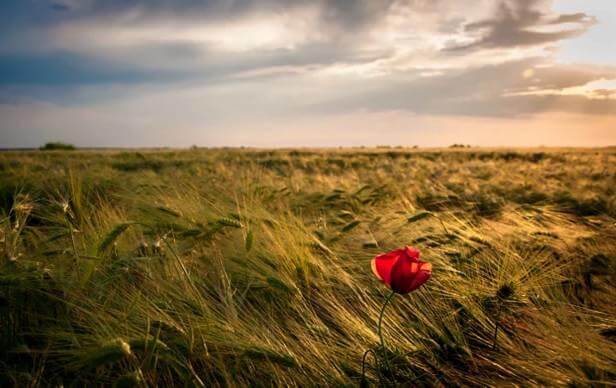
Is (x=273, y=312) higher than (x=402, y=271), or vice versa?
(x=402, y=271)

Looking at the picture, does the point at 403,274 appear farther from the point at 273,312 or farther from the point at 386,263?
the point at 273,312

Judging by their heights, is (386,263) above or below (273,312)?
above

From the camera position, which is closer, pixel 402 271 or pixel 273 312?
pixel 402 271

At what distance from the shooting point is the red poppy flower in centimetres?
106

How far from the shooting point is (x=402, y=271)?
1.07 m

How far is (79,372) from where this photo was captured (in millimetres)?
1164

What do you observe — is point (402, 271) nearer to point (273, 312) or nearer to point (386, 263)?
point (386, 263)

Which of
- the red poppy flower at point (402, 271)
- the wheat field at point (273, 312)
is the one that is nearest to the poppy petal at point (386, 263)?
the red poppy flower at point (402, 271)

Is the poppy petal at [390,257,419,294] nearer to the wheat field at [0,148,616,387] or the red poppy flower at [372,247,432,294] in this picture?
the red poppy flower at [372,247,432,294]

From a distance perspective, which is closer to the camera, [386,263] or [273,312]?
[386,263]

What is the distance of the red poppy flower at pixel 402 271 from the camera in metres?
1.06

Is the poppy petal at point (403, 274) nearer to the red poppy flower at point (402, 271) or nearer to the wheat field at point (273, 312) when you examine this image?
the red poppy flower at point (402, 271)

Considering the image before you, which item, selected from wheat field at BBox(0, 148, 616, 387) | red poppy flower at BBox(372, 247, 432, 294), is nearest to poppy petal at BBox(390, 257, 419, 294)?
red poppy flower at BBox(372, 247, 432, 294)

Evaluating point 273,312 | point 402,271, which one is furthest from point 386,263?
point 273,312
